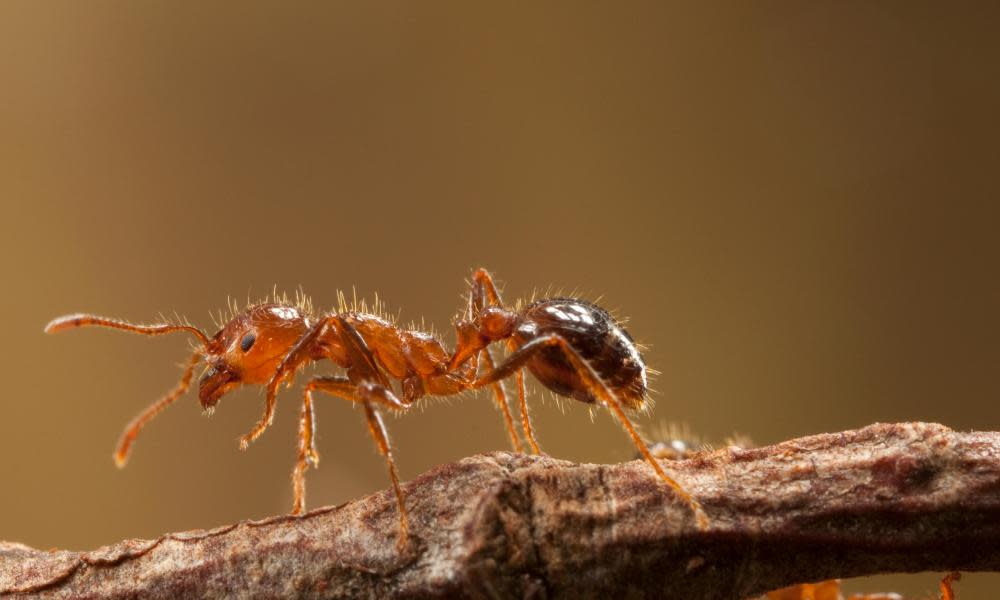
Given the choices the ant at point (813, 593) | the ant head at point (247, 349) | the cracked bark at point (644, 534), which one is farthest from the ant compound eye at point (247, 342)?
the ant at point (813, 593)

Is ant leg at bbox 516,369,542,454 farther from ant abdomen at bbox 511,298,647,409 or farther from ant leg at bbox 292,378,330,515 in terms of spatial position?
ant leg at bbox 292,378,330,515

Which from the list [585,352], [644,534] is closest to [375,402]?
[585,352]

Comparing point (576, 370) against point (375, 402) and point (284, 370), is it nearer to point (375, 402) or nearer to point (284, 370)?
point (375, 402)

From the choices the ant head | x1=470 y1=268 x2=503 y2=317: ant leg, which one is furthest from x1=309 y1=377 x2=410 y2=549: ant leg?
x1=470 y1=268 x2=503 y2=317: ant leg

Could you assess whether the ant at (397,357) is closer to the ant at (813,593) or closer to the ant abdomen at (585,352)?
the ant abdomen at (585,352)

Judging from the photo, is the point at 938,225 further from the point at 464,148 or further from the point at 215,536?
the point at 215,536

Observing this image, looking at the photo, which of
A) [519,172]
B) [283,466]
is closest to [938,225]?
[519,172]
